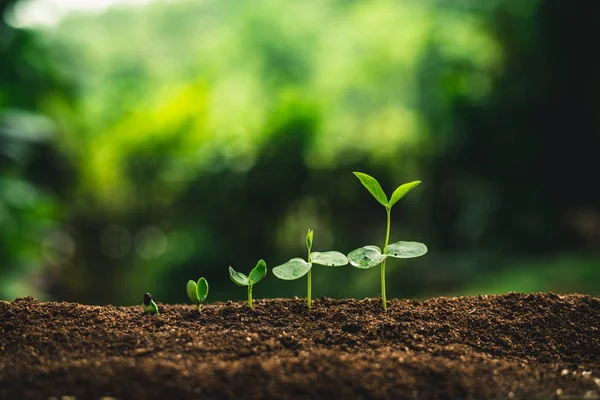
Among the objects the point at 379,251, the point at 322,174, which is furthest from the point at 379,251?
the point at 322,174

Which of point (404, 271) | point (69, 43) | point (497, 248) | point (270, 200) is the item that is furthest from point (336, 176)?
point (69, 43)

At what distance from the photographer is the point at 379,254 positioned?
3.96 feet

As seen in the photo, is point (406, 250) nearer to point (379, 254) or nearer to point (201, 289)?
point (379, 254)

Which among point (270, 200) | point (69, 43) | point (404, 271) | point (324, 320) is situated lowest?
point (404, 271)

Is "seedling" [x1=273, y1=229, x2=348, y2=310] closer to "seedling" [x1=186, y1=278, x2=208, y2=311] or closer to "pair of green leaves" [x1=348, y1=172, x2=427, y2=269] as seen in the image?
"pair of green leaves" [x1=348, y1=172, x2=427, y2=269]

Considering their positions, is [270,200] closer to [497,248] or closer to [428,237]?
[428,237]

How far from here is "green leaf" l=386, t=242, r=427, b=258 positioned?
3.94ft

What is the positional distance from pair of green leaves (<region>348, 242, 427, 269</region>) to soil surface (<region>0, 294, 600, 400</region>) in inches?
4.8

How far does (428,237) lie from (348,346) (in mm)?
4495

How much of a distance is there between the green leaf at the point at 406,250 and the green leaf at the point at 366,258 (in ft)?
0.10

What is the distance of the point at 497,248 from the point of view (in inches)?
216

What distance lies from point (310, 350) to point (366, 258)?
0.25 meters

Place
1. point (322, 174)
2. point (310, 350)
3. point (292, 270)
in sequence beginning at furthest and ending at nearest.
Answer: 1. point (322, 174)
2. point (292, 270)
3. point (310, 350)

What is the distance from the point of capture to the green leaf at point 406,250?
1.20 m
